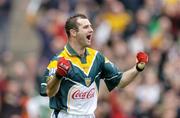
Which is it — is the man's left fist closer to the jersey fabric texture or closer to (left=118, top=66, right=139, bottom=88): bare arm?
(left=118, top=66, right=139, bottom=88): bare arm

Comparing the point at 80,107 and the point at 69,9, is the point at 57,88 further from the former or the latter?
the point at 69,9

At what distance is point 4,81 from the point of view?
693 inches

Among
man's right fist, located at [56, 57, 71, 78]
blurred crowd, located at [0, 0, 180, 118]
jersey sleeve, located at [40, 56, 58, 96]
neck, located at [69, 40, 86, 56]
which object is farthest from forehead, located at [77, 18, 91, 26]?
blurred crowd, located at [0, 0, 180, 118]

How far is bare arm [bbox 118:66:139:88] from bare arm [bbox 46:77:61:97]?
1.01m

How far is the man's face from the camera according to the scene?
10766mm

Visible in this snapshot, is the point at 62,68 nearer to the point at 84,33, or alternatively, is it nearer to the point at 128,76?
the point at 84,33

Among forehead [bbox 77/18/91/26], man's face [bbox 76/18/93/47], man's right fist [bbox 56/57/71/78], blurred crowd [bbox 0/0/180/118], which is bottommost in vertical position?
blurred crowd [bbox 0/0/180/118]

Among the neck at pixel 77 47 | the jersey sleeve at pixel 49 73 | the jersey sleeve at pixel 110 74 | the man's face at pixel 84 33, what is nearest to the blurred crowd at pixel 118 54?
the jersey sleeve at pixel 110 74

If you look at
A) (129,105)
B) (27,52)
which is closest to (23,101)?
(129,105)

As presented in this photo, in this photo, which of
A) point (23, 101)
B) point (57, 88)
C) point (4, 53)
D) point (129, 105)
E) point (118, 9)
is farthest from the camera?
point (4, 53)

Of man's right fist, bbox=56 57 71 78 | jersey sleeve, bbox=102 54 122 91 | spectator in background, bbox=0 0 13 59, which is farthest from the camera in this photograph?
spectator in background, bbox=0 0 13 59

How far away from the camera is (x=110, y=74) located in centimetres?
1115

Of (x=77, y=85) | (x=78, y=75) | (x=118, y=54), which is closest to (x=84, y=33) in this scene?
(x=78, y=75)

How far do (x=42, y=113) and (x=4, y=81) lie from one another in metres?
1.18
